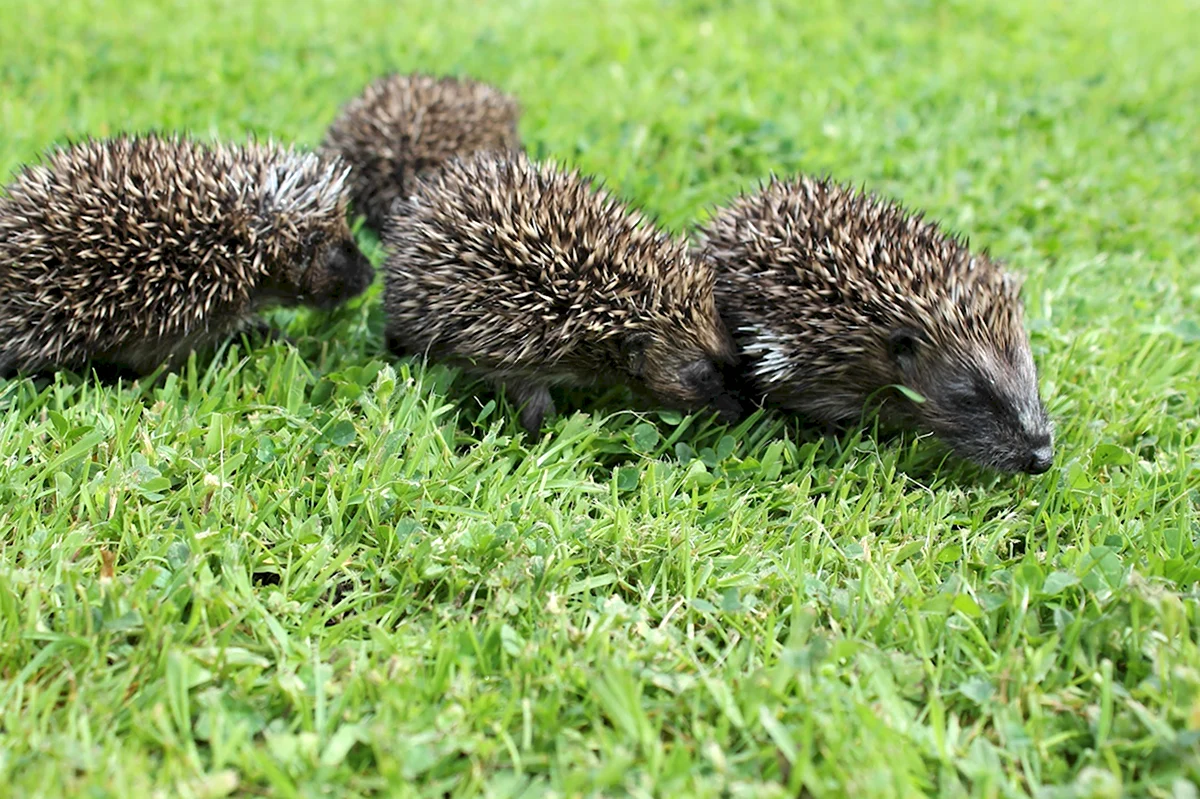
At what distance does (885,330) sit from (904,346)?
0.13 meters

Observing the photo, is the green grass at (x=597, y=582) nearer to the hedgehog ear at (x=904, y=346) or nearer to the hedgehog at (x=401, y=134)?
the hedgehog ear at (x=904, y=346)

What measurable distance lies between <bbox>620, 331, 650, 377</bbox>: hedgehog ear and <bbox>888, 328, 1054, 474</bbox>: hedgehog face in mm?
1188

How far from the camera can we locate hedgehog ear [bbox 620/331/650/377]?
16.3ft

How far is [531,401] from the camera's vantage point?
196 inches

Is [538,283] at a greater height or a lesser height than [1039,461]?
greater

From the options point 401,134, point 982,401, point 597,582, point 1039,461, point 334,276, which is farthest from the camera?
point 401,134

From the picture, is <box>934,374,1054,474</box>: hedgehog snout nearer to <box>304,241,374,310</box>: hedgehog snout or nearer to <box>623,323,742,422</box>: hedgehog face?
<box>623,323,742,422</box>: hedgehog face

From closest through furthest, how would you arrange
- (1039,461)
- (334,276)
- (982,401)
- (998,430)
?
(1039,461) → (998,430) → (982,401) → (334,276)

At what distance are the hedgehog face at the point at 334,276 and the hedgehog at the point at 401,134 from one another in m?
0.91

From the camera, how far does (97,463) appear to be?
427cm

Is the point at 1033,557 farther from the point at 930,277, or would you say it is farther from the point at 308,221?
the point at 308,221

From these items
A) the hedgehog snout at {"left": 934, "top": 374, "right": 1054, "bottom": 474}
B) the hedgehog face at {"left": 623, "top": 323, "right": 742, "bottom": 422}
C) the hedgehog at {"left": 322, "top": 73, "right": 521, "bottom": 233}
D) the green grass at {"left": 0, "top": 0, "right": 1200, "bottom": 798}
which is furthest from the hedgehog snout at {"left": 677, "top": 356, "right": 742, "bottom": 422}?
the hedgehog at {"left": 322, "top": 73, "right": 521, "bottom": 233}

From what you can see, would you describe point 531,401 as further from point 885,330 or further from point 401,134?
point 401,134

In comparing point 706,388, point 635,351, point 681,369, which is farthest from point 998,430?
point 635,351
